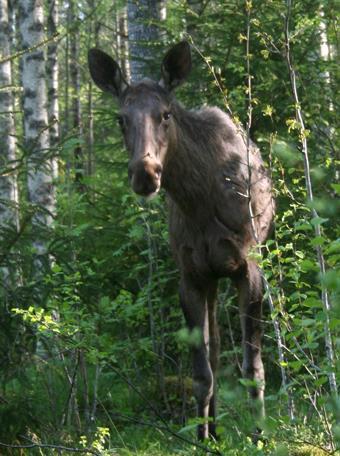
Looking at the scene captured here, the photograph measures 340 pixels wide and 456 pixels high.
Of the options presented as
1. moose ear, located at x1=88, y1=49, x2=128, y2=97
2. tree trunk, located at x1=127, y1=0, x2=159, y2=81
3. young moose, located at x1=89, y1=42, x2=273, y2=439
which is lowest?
young moose, located at x1=89, y1=42, x2=273, y2=439

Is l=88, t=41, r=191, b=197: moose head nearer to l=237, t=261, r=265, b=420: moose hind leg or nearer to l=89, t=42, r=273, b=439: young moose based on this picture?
l=89, t=42, r=273, b=439: young moose

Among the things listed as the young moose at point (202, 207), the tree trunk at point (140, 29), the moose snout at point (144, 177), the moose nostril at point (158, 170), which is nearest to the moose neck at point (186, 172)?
Answer: the young moose at point (202, 207)

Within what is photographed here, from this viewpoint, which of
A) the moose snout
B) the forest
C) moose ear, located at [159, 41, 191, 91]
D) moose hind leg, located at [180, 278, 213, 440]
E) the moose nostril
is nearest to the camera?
the moose snout

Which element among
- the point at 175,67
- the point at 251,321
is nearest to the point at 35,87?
the point at 175,67

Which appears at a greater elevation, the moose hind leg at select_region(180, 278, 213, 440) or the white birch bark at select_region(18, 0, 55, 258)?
the white birch bark at select_region(18, 0, 55, 258)

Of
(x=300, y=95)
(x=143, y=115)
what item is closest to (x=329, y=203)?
A: (x=143, y=115)

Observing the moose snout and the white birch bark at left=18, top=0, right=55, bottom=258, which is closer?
the moose snout

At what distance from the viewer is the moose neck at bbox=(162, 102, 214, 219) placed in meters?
7.11

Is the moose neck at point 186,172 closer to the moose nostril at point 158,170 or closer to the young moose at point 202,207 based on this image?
the young moose at point 202,207

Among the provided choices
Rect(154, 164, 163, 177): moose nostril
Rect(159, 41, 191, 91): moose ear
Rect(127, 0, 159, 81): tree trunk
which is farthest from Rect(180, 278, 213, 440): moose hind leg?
Rect(127, 0, 159, 81): tree trunk

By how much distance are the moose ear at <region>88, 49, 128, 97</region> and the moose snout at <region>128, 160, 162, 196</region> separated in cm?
117

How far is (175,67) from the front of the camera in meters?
7.05

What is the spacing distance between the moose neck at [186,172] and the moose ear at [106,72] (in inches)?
19.2

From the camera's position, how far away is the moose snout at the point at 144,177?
234 inches
